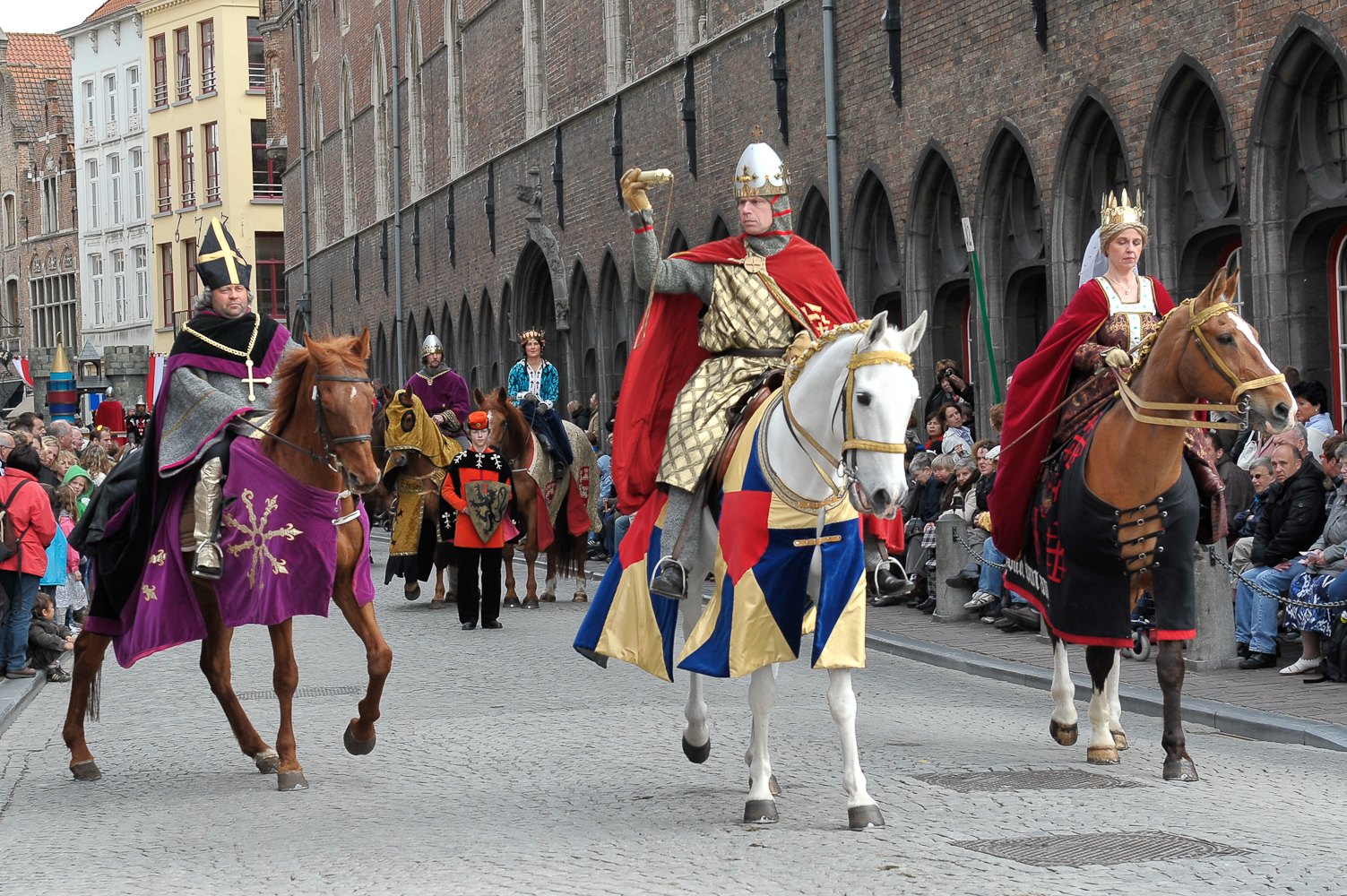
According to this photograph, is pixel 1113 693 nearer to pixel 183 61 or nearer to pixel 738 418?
pixel 738 418

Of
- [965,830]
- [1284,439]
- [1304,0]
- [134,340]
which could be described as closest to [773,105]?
[1304,0]

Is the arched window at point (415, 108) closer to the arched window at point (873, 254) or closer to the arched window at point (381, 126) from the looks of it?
the arched window at point (381, 126)

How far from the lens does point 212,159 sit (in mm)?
70688

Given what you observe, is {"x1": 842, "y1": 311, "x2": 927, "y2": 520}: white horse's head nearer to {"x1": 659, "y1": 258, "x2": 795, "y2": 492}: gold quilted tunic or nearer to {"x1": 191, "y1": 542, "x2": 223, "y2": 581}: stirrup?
{"x1": 659, "y1": 258, "x2": 795, "y2": 492}: gold quilted tunic

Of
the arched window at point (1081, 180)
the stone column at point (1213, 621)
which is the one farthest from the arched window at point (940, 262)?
the stone column at point (1213, 621)

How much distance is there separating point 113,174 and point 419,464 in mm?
64359

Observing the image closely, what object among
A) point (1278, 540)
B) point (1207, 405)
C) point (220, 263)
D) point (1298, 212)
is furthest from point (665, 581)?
point (1298, 212)

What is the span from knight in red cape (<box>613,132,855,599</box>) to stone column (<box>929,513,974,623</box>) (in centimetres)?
726

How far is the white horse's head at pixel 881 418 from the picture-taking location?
6.00 m

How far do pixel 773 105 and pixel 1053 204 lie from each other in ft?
24.1

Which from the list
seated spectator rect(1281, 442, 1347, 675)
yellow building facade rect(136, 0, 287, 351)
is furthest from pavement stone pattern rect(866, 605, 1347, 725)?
yellow building facade rect(136, 0, 287, 351)

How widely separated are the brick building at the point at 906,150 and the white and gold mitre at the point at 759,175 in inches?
143

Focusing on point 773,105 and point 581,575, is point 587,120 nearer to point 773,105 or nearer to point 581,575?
point 773,105

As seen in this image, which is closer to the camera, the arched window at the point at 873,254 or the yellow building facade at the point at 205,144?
the arched window at the point at 873,254
